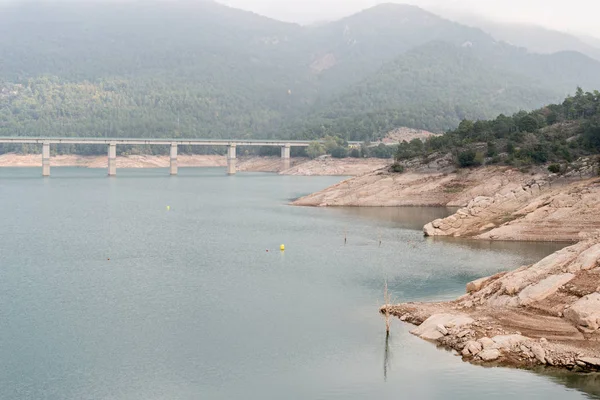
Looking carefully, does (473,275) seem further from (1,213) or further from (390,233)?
(1,213)

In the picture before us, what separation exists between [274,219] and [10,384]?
68.0 m

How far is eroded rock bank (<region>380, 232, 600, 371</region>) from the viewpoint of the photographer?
41562 millimetres

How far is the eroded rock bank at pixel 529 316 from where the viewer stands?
41.6 m

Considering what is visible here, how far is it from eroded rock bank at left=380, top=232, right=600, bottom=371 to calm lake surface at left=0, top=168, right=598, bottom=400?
1.17 meters

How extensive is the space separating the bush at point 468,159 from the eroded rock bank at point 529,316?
69.1 meters

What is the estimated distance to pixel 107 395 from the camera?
125ft

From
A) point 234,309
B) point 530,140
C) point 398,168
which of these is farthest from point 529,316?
point 398,168

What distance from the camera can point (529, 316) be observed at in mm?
45656

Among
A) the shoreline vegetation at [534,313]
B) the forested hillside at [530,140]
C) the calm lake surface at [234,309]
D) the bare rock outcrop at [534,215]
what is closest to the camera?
the calm lake surface at [234,309]

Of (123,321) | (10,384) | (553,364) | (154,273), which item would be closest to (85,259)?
(154,273)

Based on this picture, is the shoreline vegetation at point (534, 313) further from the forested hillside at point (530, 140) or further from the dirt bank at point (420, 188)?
the dirt bank at point (420, 188)

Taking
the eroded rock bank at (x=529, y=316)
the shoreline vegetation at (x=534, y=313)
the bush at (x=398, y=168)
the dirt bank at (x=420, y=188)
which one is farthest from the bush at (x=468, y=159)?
the eroded rock bank at (x=529, y=316)

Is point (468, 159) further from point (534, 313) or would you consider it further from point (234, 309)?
point (534, 313)

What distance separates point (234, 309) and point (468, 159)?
7502cm
